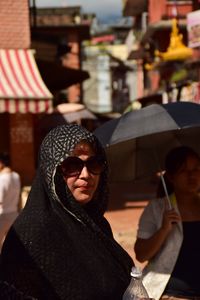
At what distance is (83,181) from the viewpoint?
272cm

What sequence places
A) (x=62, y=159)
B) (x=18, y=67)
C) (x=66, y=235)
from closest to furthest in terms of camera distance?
(x=66, y=235)
(x=62, y=159)
(x=18, y=67)

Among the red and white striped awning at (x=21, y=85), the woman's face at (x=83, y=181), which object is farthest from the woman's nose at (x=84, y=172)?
the red and white striped awning at (x=21, y=85)

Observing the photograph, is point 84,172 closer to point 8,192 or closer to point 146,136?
point 146,136

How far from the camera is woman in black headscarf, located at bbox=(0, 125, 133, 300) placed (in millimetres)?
2422

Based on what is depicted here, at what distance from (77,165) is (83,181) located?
8cm

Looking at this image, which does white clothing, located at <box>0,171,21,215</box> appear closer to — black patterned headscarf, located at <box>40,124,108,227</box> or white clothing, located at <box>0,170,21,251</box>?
white clothing, located at <box>0,170,21,251</box>

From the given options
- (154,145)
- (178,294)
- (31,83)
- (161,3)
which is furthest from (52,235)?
(161,3)

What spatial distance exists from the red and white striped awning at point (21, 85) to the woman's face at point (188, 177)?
7533 mm

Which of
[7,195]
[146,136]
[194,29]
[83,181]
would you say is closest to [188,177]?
[146,136]

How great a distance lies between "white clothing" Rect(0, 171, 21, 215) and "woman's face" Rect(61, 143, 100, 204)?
4.47 m

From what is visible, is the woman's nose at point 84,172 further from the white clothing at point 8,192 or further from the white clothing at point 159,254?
the white clothing at point 8,192

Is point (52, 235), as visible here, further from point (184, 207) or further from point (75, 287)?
point (184, 207)

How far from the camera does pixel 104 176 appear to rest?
115 inches

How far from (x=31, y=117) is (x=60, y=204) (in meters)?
10.7
